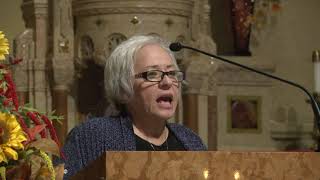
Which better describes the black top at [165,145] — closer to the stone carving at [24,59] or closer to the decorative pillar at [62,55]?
the decorative pillar at [62,55]

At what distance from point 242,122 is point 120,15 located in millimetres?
1411

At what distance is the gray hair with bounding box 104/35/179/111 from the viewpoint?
2881mm

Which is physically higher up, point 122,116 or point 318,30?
point 318,30

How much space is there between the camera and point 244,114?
6.36m

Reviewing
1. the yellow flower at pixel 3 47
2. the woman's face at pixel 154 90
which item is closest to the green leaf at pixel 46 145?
the yellow flower at pixel 3 47

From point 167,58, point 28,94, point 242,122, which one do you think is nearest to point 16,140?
point 167,58

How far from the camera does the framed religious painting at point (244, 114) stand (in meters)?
6.36

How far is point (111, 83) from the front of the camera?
9.66 ft

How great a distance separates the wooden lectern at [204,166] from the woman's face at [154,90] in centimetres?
82

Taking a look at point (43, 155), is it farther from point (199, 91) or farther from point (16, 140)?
point (199, 91)

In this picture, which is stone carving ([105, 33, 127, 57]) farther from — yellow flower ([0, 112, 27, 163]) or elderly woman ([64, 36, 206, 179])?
yellow flower ([0, 112, 27, 163])

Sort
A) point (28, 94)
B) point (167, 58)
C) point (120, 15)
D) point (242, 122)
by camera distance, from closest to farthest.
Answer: point (167, 58) → point (120, 15) → point (28, 94) → point (242, 122)

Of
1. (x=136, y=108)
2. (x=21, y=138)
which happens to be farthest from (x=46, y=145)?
(x=136, y=108)

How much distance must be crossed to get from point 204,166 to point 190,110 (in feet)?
13.4
